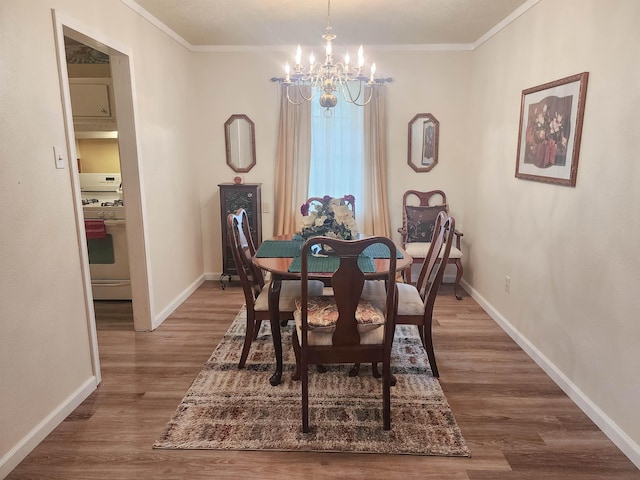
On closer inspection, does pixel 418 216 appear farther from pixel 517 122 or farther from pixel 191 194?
pixel 191 194

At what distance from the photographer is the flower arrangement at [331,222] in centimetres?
257

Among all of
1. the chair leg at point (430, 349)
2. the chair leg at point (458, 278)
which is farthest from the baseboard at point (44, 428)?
the chair leg at point (458, 278)

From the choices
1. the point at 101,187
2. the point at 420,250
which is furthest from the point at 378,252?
the point at 101,187

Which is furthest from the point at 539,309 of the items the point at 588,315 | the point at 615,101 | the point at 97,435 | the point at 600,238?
the point at 97,435

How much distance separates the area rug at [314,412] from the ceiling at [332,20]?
258 centimetres

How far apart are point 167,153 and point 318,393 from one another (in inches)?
97.8

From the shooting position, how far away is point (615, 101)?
6.66 feet

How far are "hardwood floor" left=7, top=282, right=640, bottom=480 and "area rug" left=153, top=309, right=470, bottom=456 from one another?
6cm

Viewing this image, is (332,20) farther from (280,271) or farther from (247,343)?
(247,343)

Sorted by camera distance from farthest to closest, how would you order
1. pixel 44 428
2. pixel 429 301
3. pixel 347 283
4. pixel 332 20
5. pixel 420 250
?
1. pixel 420 250
2. pixel 332 20
3. pixel 429 301
4. pixel 44 428
5. pixel 347 283

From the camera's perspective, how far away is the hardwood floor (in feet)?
5.96

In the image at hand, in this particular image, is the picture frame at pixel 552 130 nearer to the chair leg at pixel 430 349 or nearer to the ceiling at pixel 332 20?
the ceiling at pixel 332 20

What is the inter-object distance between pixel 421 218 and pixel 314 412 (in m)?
2.62

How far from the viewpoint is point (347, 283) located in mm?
1896
